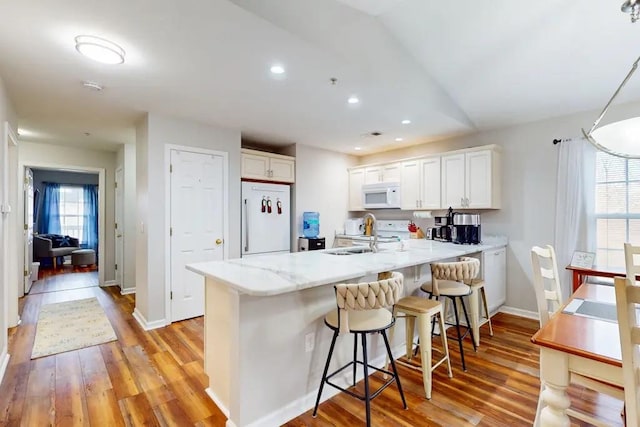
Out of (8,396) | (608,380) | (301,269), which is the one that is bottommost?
(8,396)

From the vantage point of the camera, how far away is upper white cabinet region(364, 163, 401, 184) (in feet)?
16.3

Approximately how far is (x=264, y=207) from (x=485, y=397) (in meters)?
3.46

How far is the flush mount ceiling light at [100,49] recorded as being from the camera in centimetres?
202

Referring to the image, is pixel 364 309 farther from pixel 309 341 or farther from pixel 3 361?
pixel 3 361

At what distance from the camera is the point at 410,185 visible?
4.75 m

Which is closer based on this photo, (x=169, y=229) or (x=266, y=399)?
(x=266, y=399)

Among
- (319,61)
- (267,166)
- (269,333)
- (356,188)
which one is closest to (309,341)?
(269,333)

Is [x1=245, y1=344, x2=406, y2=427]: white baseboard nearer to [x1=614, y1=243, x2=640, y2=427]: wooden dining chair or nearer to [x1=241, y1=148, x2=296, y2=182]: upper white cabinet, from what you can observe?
[x1=614, y1=243, x2=640, y2=427]: wooden dining chair

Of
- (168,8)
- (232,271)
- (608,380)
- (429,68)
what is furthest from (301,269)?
(429,68)

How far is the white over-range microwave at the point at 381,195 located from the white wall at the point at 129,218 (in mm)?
3906

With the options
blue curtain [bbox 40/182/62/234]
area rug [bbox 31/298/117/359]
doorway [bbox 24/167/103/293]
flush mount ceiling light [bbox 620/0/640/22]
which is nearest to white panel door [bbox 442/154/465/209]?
flush mount ceiling light [bbox 620/0/640/22]

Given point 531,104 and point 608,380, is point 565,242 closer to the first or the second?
point 531,104

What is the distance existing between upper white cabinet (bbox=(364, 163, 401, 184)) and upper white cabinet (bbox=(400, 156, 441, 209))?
0.14m

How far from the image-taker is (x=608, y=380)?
1.20 meters
